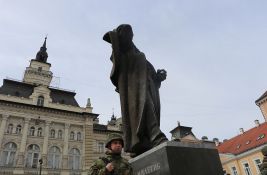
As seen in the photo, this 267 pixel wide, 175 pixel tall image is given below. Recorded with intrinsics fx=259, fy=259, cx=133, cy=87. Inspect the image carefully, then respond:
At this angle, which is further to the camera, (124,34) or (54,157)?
(54,157)

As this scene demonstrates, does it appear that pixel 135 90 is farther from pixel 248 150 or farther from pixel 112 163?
pixel 248 150

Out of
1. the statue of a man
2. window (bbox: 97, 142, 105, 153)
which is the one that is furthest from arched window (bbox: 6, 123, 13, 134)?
the statue of a man

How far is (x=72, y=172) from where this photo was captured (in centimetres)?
2962

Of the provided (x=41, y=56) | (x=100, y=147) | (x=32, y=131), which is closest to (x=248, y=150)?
(x=100, y=147)

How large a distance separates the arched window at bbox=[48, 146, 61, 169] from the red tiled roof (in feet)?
78.0

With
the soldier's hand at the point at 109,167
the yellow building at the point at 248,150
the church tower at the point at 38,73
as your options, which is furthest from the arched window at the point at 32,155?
the soldier's hand at the point at 109,167

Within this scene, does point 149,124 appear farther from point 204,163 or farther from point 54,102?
point 54,102

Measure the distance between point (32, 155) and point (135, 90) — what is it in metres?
28.1

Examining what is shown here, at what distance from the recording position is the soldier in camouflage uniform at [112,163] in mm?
2785

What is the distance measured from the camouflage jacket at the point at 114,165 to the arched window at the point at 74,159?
29.2m

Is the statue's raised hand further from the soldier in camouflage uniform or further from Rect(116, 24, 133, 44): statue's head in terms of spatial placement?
the soldier in camouflage uniform

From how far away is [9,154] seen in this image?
2770cm

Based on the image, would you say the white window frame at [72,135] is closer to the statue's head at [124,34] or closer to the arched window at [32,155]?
A: the arched window at [32,155]

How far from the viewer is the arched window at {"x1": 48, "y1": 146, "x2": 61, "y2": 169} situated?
29222mm
